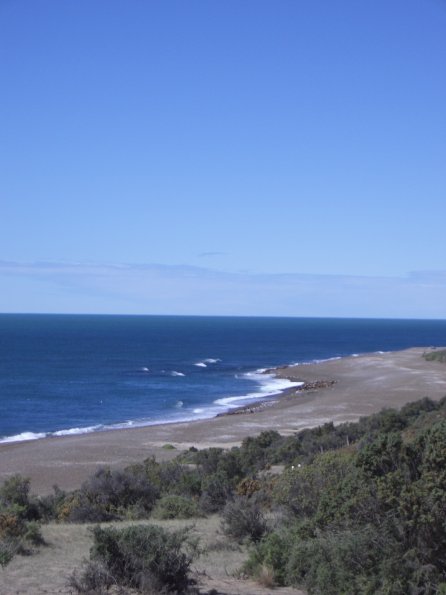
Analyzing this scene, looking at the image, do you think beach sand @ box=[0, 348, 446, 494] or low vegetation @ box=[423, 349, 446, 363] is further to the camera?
low vegetation @ box=[423, 349, 446, 363]

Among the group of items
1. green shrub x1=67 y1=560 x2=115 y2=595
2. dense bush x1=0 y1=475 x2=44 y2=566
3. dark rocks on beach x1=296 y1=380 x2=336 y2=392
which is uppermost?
green shrub x1=67 y1=560 x2=115 y2=595

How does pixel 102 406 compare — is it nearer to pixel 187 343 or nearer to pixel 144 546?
pixel 144 546

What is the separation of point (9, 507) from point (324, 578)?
8.31 meters

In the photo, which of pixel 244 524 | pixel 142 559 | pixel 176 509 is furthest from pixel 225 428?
pixel 142 559

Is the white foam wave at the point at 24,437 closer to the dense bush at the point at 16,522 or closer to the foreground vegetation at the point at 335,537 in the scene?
the dense bush at the point at 16,522

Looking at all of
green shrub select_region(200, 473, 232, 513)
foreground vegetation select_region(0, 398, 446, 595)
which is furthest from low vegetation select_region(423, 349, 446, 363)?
foreground vegetation select_region(0, 398, 446, 595)

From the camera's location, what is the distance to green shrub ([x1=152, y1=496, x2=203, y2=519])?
16.4 meters

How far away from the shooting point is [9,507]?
15.4 metres

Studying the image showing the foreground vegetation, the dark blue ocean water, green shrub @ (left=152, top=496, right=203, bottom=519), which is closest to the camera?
the foreground vegetation

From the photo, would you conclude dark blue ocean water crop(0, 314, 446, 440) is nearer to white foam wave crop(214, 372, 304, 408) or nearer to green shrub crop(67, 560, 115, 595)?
white foam wave crop(214, 372, 304, 408)

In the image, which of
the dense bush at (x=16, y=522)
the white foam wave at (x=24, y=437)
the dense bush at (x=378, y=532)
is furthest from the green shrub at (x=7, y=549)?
the white foam wave at (x=24, y=437)

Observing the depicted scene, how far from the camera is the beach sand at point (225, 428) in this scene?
3048cm

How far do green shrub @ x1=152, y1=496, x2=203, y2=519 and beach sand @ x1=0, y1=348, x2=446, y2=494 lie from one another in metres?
8.92

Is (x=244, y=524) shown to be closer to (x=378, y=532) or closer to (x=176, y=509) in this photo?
(x=176, y=509)
